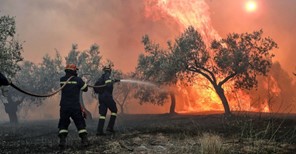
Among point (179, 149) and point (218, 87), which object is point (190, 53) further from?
point (179, 149)

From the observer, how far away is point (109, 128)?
12695 millimetres

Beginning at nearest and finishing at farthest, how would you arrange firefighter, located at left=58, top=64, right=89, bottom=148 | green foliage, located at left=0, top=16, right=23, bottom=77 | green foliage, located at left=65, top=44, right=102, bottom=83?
firefighter, located at left=58, top=64, right=89, bottom=148 → green foliage, located at left=0, top=16, right=23, bottom=77 → green foliage, located at left=65, top=44, right=102, bottom=83

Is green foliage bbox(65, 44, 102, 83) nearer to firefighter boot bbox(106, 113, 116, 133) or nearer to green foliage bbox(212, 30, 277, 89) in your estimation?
green foliage bbox(212, 30, 277, 89)

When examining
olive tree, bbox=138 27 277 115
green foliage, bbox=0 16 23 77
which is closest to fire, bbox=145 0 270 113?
olive tree, bbox=138 27 277 115

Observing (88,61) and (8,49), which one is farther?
(88,61)

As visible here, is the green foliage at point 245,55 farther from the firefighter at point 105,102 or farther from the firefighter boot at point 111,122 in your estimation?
the firefighter boot at point 111,122

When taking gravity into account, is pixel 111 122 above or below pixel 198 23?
below

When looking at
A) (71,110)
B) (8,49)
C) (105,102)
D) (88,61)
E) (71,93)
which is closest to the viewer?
(71,110)

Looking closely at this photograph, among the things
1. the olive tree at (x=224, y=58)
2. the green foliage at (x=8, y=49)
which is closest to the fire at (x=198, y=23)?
the olive tree at (x=224, y=58)

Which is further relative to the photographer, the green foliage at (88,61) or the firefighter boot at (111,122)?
the green foliage at (88,61)

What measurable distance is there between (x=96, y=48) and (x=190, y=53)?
15.2 metres

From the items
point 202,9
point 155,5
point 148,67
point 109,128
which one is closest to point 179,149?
point 109,128

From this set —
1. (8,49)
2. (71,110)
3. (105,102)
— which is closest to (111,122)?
(105,102)

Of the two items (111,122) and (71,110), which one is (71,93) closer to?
(71,110)
